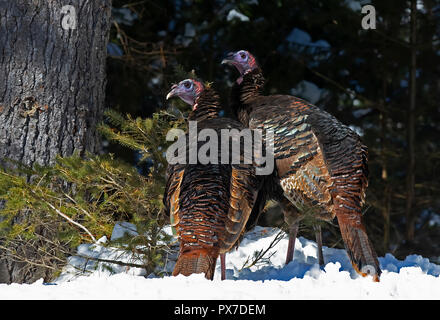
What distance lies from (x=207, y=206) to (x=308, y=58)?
198 inches

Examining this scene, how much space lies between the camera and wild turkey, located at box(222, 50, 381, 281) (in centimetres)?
417

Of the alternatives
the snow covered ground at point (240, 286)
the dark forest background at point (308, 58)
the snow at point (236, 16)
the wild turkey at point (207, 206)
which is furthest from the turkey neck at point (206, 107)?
the snow at point (236, 16)

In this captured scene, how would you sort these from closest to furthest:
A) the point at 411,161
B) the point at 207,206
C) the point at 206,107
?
the point at 207,206 → the point at 206,107 → the point at 411,161

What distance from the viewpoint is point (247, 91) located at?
517 cm

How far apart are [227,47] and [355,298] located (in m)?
5.20

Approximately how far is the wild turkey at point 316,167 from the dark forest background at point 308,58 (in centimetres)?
297

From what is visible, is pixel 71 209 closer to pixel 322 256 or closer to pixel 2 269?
pixel 2 269

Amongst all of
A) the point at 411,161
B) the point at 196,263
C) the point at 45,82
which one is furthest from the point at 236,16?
the point at 196,263

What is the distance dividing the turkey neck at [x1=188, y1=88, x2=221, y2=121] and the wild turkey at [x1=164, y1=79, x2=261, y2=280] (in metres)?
0.33

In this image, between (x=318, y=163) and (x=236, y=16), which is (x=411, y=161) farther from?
(x=318, y=163)

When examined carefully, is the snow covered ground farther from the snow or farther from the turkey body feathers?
the snow

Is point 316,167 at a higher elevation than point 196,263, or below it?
higher
